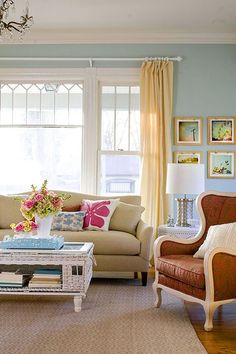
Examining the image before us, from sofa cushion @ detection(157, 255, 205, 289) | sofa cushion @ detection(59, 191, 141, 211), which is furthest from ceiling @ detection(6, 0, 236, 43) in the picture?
sofa cushion @ detection(157, 255, 205, 289)

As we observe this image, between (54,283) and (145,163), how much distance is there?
2.49m

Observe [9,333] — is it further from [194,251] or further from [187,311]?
[194,251]

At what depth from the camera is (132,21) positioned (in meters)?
5.56

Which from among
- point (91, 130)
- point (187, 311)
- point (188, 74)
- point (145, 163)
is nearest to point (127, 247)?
point (187, 311)

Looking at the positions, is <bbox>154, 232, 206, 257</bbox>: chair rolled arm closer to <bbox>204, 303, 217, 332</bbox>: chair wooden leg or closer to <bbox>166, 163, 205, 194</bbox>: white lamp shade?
<bbox>204, 303, 217, 332</bbox>: chair wooden leg

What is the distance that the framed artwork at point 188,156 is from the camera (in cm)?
595

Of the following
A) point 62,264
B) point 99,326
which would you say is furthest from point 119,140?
point 99,326

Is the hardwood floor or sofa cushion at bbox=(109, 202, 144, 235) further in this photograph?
sofa cushion at bbox=(109, 202, 144, 235)

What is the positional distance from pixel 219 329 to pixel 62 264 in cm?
134

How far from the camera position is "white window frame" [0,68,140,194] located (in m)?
6.02

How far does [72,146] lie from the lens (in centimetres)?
620

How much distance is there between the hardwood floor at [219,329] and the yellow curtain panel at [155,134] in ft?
6.29

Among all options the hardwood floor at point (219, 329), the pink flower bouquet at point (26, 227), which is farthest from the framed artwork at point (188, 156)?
the pink flower bouquet at point (26, 227)

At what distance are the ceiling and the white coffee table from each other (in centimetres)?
282
